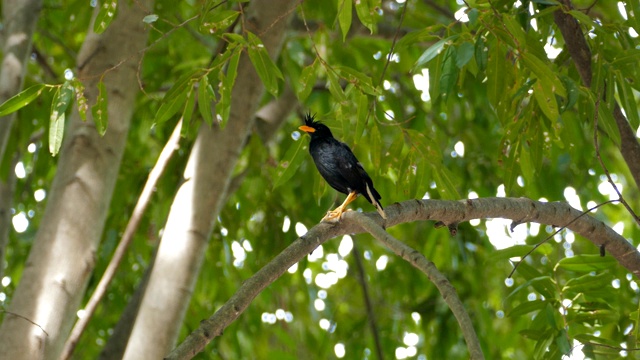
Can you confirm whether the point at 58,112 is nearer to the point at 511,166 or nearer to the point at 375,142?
the point at 375,142

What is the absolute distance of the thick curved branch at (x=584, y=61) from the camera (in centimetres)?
254

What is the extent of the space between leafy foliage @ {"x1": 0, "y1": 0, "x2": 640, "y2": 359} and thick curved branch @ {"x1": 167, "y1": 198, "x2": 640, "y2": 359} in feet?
0.96

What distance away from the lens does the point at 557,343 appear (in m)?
2.60

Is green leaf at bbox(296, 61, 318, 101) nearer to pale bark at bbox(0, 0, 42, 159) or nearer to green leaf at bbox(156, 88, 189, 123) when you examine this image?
green leaf at bbox(156, 88, 189, 123)

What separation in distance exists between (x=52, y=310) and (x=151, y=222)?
1751 mm

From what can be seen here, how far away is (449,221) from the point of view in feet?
7.56

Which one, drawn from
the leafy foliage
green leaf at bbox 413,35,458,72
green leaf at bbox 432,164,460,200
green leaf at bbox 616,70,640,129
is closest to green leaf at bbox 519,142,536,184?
Result: the leafy foliage

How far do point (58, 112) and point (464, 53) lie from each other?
122 cm

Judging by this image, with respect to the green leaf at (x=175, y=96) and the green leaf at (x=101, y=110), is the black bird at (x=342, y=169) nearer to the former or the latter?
the green leaf at (x=175, y=96)

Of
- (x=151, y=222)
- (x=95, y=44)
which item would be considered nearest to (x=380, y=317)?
(x=151, y=222)

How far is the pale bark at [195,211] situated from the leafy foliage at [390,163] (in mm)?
102

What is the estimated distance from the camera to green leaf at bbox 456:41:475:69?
232cm

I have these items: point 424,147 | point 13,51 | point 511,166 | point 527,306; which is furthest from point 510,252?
point 13,51

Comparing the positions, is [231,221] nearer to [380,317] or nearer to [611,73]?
[380,317]
